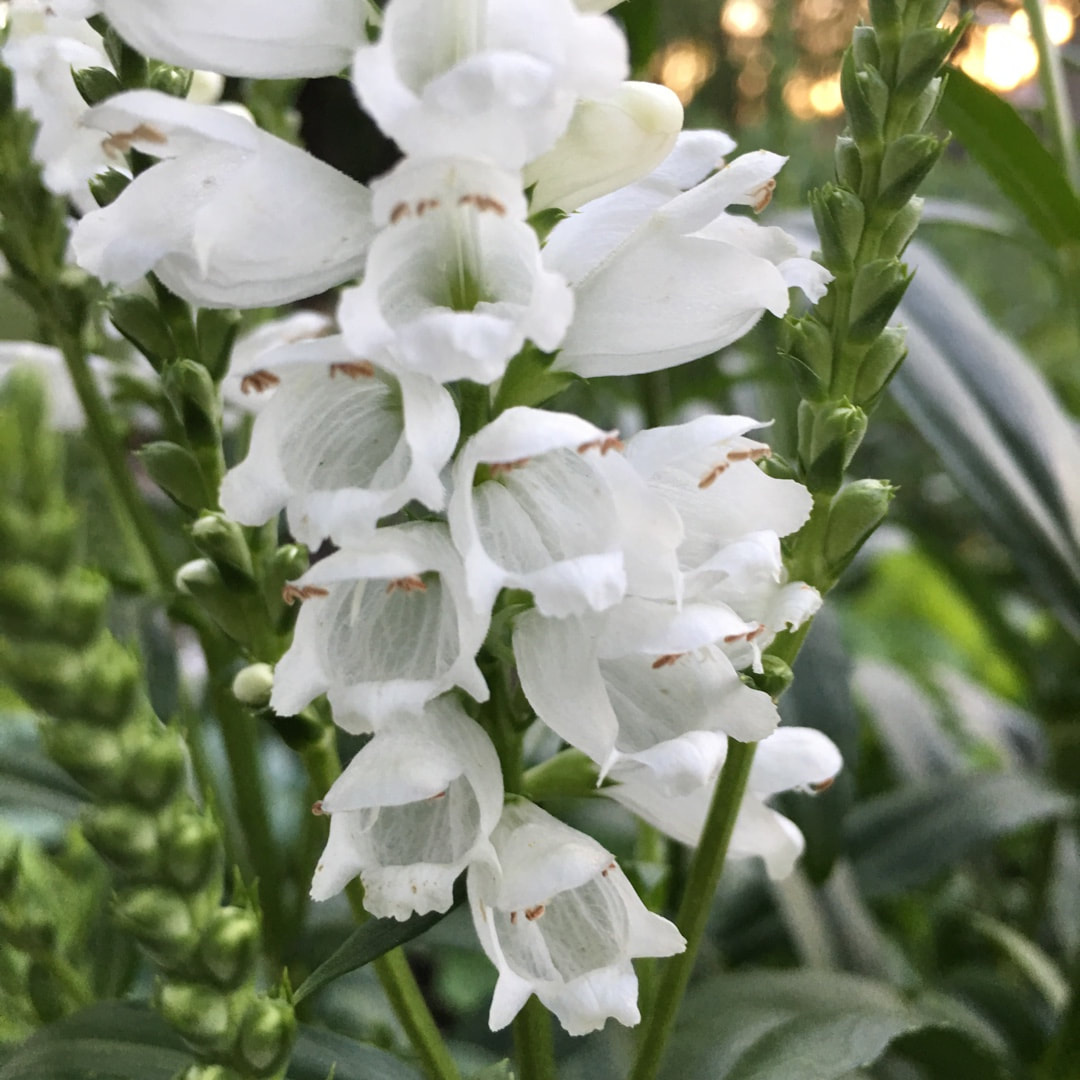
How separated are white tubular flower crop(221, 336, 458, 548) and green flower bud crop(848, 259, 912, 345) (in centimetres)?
10

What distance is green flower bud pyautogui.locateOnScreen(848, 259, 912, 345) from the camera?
240mm

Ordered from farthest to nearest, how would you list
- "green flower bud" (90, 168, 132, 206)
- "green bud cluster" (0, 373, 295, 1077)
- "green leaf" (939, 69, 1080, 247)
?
"green leaf" (939, 69, 1080, 247) → "green flower bud" (90, 168, 132, 206) → "green bud cluster" (0, 373, 295, 1077)

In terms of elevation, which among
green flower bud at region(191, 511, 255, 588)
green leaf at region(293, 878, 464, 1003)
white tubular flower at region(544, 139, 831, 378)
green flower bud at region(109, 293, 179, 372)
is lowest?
green leaf at region(293, 878, 464, 1003)

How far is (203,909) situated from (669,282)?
166mm

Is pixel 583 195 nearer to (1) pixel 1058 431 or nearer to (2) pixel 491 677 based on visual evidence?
(2) pixel 491 677

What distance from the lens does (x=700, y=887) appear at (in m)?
0.28

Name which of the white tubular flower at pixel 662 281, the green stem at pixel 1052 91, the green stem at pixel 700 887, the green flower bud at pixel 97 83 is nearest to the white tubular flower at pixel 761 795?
the green stem at pixel 700 887

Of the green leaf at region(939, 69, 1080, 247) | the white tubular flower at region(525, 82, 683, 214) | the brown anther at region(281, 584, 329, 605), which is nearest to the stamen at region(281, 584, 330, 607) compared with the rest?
the brown anther at region(281, 584, 329, 605)

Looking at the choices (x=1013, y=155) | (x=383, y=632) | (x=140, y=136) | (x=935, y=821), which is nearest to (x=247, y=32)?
(x=140, y=136)

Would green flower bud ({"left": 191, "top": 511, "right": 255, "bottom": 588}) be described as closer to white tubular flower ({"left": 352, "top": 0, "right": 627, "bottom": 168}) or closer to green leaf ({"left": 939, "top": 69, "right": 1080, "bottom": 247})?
white tubular flower ({"left": 352, "top": 0, "right": 627, "bottom": 168})

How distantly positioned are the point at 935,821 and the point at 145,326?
0.51 meters

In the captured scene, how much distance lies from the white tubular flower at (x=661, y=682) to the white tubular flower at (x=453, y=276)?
0.21 feet

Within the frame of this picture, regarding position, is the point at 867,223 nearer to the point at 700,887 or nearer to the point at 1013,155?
the point at 700,887

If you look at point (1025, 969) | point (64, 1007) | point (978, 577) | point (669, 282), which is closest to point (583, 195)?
point (669, 282)
